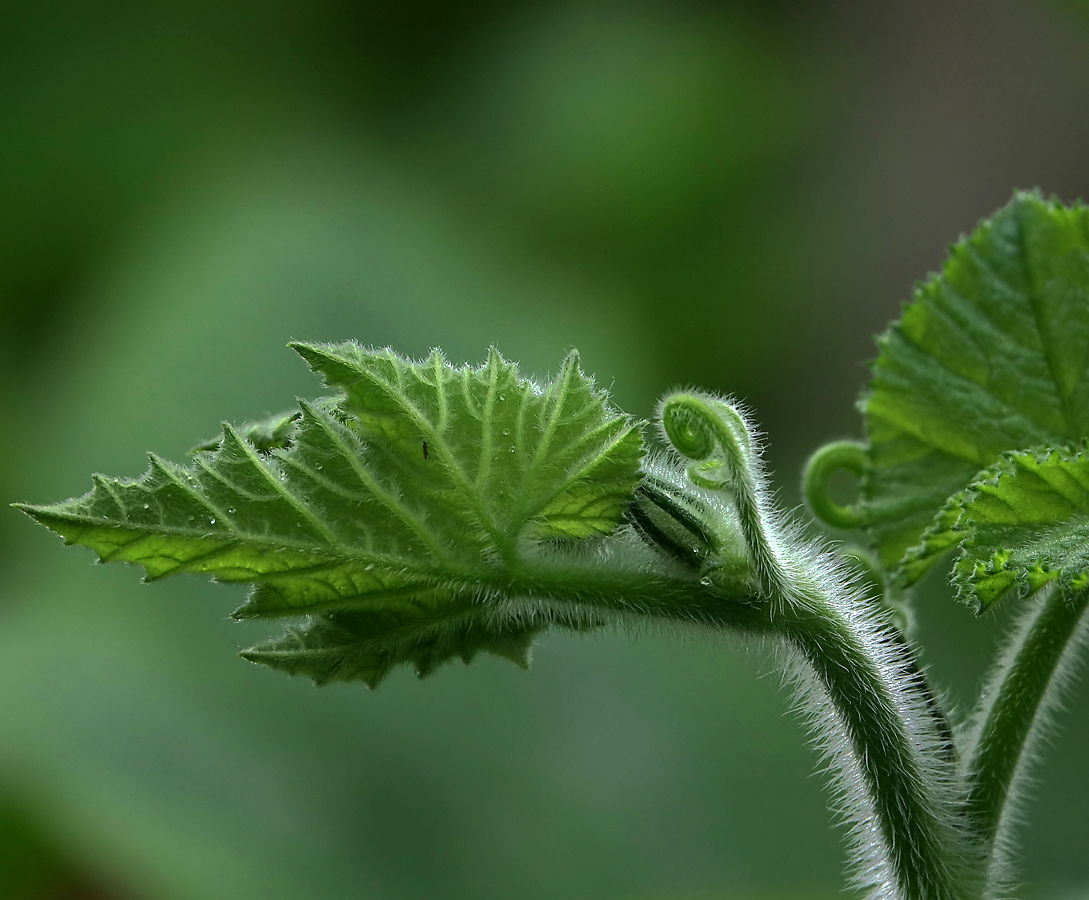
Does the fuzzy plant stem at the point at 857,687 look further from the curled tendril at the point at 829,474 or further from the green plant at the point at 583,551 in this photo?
the curled tendril at the point at 829,474

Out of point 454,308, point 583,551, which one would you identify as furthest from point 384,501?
point 454,308

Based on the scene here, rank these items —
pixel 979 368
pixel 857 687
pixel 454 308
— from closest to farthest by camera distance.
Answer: pixel 857 687
pixel 979 368
pixel 454 308

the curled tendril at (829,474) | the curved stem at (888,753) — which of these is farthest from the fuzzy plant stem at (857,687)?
the curled tendril at (829,474)

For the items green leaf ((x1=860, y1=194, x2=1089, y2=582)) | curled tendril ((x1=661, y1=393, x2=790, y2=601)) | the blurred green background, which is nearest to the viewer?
curled tendril ((x1=661, y1=393, x2=790, y2=601))

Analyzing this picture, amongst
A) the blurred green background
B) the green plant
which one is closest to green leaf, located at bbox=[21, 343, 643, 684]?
the green plant

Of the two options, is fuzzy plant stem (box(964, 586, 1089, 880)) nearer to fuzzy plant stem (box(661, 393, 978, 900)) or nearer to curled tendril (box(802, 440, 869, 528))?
fuzzy plant stem (box(661, 393, 978, 900))

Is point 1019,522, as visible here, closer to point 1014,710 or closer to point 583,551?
point 1014,710

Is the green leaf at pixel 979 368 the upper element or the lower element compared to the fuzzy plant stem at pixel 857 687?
upper
